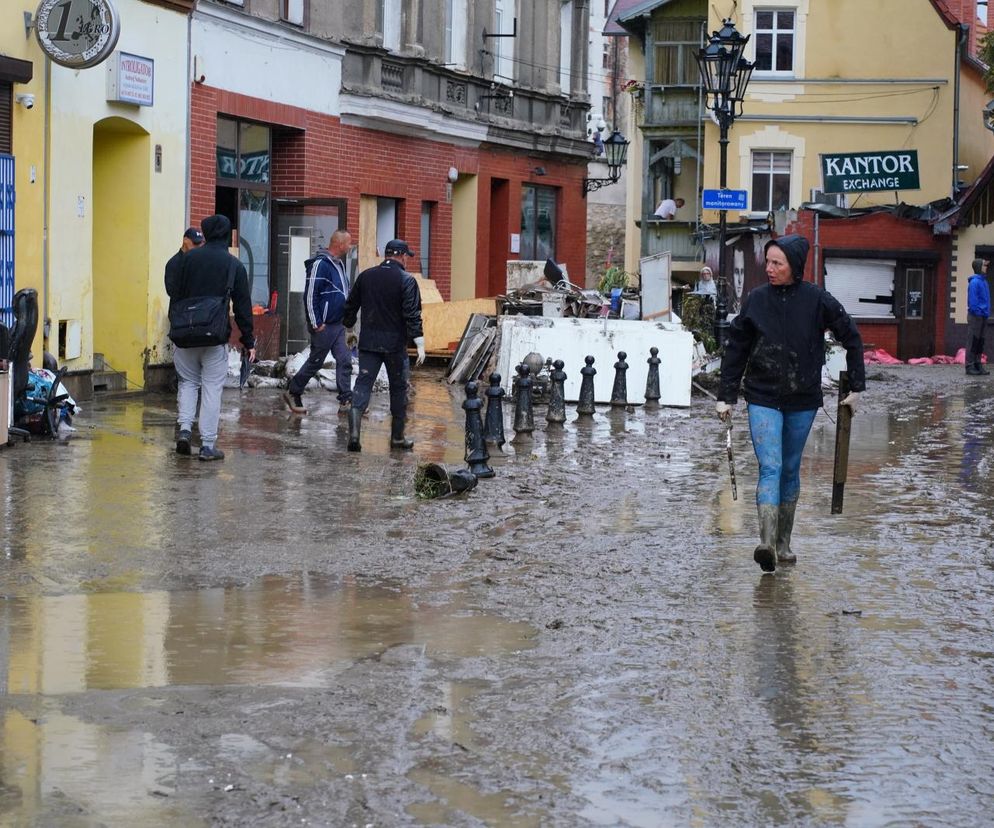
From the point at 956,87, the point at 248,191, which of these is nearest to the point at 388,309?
the point at 248,191

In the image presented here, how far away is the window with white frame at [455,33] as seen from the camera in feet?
92.2

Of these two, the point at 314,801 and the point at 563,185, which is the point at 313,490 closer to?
the point at 314,801

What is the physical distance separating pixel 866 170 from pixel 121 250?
14.8 m

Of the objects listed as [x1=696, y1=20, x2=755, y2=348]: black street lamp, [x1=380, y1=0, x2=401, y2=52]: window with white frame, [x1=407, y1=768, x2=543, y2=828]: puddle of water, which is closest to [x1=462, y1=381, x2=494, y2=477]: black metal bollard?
[x1=407, y1=768, x2=543, y2=828]: puddle of water

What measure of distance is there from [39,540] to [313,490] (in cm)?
258

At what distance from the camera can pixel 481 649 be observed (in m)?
6.79

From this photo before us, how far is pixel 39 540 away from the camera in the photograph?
29.6 feet

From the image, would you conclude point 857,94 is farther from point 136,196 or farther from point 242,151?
point 136,196

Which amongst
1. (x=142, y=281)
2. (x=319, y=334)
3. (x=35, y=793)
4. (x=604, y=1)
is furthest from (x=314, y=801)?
(x=604, y=1)

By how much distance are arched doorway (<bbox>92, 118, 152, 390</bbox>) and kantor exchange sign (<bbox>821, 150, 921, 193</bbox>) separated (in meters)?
14.0

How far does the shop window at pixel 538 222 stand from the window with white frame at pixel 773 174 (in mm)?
4713

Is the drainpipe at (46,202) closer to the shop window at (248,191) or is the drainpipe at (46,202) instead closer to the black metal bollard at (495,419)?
the shop window at (248,191)

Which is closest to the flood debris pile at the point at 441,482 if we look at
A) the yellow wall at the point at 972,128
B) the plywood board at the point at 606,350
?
the plywood board at the point at 606,350

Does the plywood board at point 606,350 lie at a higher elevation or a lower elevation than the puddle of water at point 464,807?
higher
